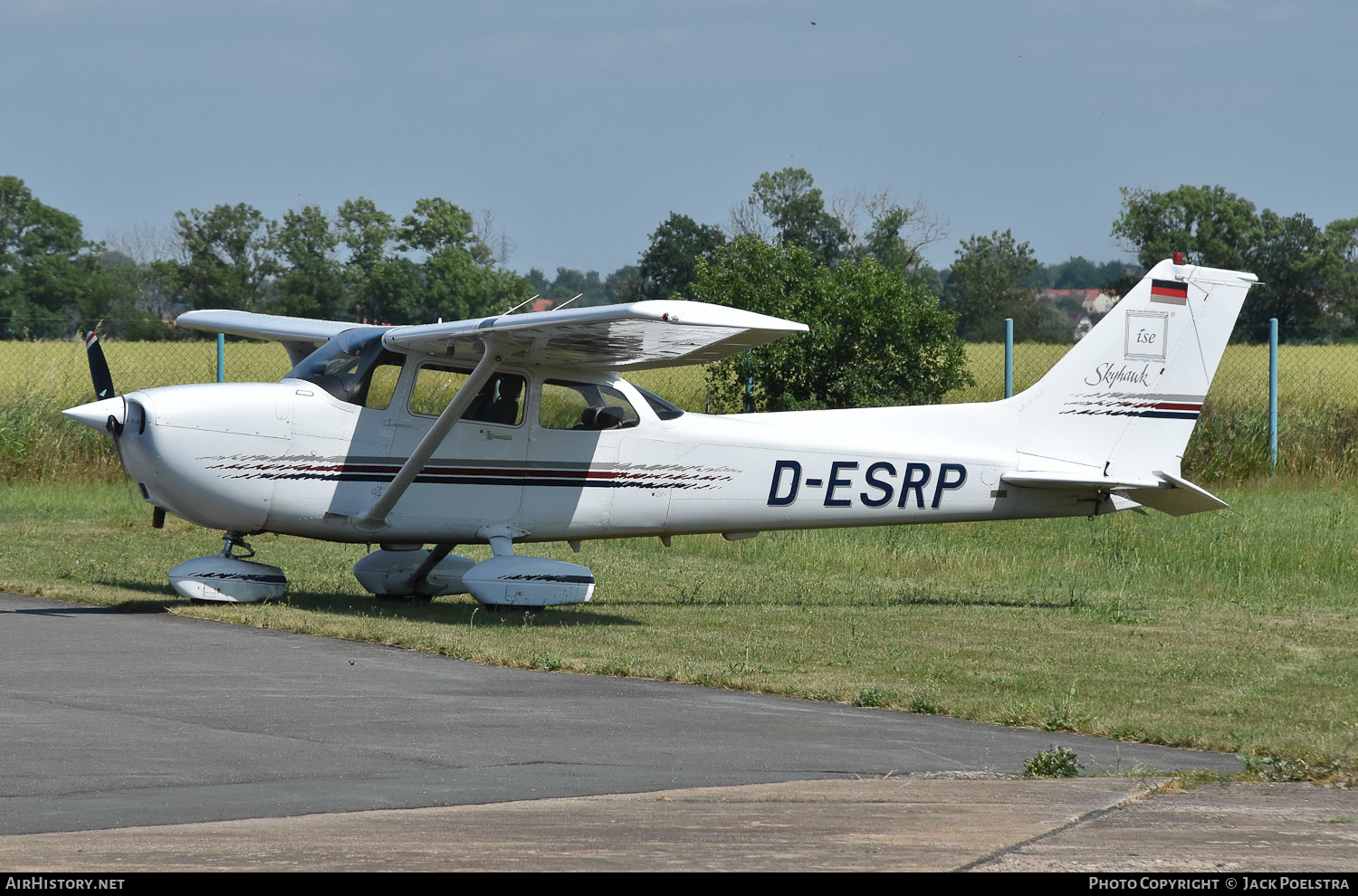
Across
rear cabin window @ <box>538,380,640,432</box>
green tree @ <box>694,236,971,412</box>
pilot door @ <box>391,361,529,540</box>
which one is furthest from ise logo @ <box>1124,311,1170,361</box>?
green tree @ <box>694,236,971,412</box>

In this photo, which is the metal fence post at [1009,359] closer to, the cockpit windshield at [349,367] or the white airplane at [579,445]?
the white airplane at [579,445]

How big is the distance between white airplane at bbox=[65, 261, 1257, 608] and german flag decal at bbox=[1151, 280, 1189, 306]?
0.02m

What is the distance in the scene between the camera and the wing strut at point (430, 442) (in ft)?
34.4

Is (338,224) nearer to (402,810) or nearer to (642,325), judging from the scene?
(642,325)

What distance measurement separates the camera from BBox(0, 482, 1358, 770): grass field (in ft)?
25.0

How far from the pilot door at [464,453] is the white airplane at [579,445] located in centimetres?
2

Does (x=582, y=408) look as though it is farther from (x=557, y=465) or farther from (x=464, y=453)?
(x=464, y=453)

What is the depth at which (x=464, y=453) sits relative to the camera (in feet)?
35.9

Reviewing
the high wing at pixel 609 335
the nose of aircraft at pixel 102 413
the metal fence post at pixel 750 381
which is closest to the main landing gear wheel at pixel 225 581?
the nose of aircraft at pixel 102 413

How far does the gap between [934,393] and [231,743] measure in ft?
48.1

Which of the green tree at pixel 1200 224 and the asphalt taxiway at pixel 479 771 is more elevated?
the green tree at pixel 1200 224

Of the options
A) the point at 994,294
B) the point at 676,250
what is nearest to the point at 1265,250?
the point at 994,294

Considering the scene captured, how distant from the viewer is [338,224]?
66.5m

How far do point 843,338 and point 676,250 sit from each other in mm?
49151
